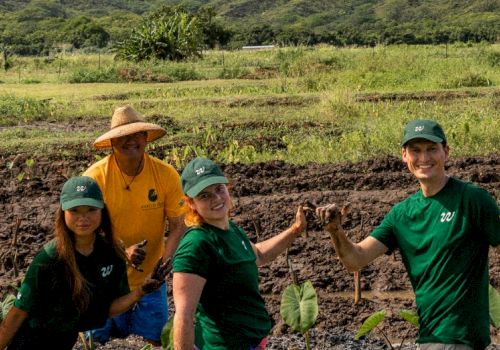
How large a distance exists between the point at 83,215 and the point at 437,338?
1749mm

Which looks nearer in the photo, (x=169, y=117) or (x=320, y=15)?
(x=169, y=117)

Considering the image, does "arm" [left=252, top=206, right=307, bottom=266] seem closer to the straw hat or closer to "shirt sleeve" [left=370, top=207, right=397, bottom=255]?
"shirt sleeve" [left=370, top=207, right=397, bottom=255]

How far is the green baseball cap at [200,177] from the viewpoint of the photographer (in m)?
4.13

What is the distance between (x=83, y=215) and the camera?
457 centimetres

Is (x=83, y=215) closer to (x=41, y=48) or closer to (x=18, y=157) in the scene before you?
(x=18, y=157)

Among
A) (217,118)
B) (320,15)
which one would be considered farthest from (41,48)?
(320,15)

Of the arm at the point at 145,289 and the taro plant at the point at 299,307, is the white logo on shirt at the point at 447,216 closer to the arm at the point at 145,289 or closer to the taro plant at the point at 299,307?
the taro plant at the point at 299,307

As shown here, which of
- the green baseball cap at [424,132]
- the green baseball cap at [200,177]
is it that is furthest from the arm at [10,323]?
the green baseball cap at [424,132]

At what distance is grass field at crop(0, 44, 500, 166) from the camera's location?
45.7 feet

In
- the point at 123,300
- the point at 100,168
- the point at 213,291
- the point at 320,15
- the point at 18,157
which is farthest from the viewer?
the point at 320,15

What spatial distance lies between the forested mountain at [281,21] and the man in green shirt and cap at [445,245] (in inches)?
1953

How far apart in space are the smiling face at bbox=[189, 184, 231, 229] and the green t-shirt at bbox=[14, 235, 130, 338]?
747 millimetres

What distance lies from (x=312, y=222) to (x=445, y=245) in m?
5.45

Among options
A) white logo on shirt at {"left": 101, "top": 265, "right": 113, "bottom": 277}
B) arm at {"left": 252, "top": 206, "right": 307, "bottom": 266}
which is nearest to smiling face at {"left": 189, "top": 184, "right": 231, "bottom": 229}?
arm at {"left": 252, "top": 206, "right": 307, "bottom": 266}
